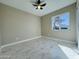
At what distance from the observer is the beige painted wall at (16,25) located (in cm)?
533

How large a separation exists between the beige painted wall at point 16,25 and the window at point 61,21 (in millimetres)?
1577

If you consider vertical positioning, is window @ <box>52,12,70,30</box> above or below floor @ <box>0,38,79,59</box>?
above

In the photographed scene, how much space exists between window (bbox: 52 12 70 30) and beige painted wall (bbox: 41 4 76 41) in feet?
0.82

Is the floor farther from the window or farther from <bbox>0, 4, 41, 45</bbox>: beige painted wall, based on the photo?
the window

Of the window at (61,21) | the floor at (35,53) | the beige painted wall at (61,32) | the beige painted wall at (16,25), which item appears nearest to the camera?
the floor at (35,53)

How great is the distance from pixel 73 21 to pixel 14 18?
3.53m

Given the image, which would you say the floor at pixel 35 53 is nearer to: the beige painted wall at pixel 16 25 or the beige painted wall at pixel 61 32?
the beige painted wall at pixel 16 25

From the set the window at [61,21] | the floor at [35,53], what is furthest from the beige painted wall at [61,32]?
the floor at [35,53]

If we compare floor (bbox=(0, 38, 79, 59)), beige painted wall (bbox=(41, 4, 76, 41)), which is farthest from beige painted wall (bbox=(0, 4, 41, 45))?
floor (bbox=(0, 38, 79, 59))

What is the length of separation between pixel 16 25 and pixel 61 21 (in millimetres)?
2992

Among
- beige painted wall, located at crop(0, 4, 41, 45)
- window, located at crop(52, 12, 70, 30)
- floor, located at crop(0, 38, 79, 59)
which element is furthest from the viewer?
window, located at crop(52, 12, 70, 30)

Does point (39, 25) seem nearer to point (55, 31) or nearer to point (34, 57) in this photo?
point (55, 31)

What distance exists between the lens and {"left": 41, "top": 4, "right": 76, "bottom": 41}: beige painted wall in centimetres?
561

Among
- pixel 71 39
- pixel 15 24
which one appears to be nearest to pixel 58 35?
pixel 71 39
